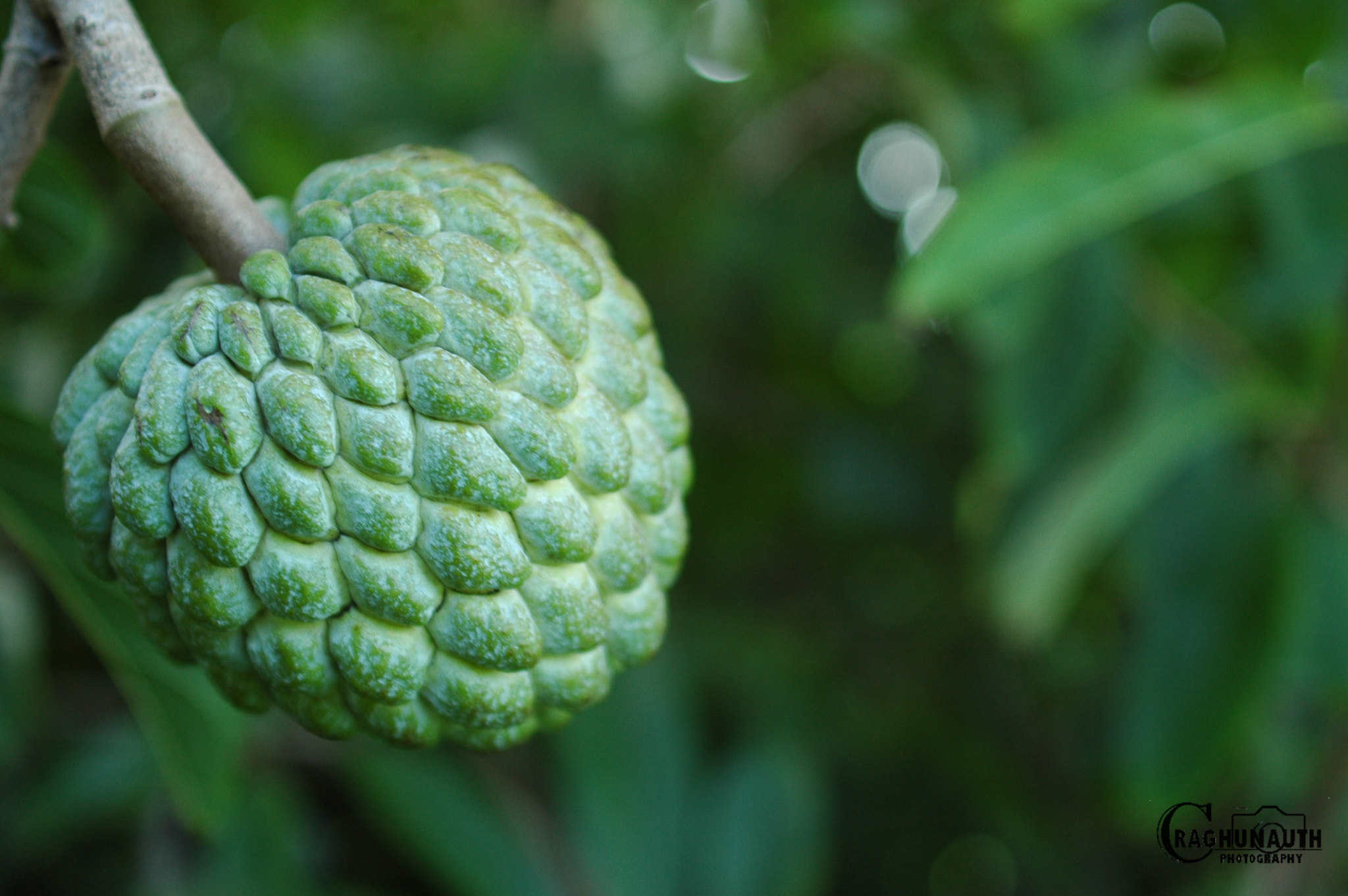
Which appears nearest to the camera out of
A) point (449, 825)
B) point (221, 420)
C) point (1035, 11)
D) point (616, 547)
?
point (221, 420)

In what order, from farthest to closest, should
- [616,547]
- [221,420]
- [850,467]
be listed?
[850,467], [616,547], [221,420]

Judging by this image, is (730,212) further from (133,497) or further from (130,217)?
(133,497)

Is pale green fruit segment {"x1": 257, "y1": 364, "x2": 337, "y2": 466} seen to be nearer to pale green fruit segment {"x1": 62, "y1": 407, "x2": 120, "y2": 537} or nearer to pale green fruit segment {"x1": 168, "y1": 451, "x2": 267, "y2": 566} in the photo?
pale green fruit segment {"x1": 168, "y1": 451, "x2": 267, "y2": 566}

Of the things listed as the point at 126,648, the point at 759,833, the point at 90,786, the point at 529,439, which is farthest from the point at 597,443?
the point at 90,786

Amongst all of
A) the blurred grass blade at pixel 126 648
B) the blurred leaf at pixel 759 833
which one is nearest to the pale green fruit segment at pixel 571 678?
the blurred grass blade at pixel 126 648

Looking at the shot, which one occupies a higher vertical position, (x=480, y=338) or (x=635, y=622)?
(x=480, y=338)

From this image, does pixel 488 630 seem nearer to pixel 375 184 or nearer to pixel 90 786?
pixel 375 184

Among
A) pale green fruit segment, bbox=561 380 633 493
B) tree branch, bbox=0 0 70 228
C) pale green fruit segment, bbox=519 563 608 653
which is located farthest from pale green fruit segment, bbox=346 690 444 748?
tree branch, bbox=0 0 70 228

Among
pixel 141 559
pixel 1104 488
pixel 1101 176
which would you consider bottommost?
pixel 141 559
